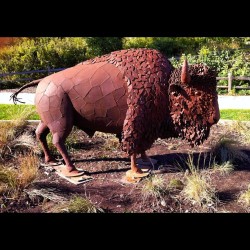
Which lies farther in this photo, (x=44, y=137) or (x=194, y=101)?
(x=44, y=137)

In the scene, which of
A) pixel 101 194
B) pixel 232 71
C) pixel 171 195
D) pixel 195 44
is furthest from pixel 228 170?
pixel 195 44

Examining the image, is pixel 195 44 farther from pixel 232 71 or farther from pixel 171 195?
pixel 171 195

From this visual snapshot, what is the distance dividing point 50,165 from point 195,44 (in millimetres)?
12593

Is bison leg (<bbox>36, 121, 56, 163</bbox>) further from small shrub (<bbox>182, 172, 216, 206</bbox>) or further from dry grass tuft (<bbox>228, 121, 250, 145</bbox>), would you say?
dry grass tuft (<bbox>228, 121, 250, 145</bbox>)

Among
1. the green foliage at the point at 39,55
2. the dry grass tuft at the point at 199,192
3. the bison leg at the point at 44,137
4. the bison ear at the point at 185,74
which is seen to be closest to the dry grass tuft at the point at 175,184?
the dry grass tuft at the point at 199,192

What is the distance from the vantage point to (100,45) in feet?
47.1

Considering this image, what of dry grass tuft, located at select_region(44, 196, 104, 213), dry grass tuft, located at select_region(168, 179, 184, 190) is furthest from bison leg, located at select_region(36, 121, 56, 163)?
dry grass tuft, located at select_region(168, 179, 184, 190)

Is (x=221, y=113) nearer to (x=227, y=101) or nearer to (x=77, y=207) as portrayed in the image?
(x=227, y=101)

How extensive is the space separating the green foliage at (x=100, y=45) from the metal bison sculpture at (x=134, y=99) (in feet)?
30.9

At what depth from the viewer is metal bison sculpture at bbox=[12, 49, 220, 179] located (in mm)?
4891

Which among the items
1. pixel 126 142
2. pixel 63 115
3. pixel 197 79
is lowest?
pixel 126 142

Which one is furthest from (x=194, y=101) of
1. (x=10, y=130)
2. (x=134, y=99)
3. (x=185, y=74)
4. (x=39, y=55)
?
(x=39, y=55)

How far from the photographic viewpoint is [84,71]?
16.8 feet

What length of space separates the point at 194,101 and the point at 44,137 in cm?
245
